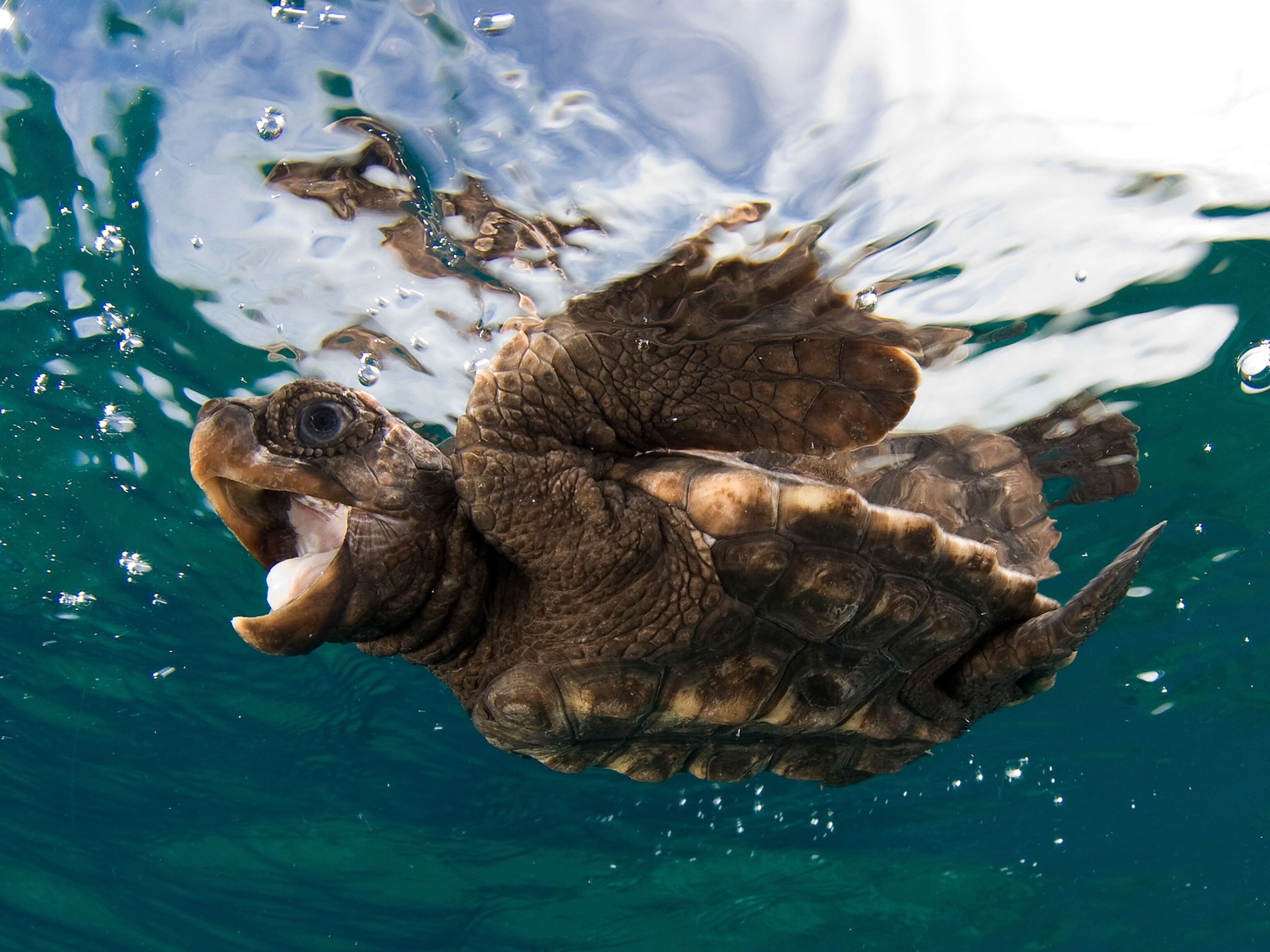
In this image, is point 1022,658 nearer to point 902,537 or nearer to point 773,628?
point 902,537

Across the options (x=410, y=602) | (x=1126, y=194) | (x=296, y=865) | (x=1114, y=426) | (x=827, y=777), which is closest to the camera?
(x=410, y=602)

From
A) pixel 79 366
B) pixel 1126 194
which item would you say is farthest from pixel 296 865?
pixel 1126 194

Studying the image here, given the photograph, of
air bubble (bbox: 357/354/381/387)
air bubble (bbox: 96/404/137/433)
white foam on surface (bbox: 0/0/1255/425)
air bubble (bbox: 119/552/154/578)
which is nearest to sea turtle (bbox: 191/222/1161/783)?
white foam on surface (bbox: 0/0/1255/425)

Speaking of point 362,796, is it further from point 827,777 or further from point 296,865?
point 827,777

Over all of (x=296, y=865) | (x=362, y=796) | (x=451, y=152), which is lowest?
(x=296, y=865)

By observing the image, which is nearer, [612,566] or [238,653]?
[612,566]

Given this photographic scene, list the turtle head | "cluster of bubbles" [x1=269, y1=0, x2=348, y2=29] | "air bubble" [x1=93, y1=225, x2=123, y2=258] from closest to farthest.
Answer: "cluster of bubbles" [x1=269, y1=0, x2=348, y2=29] → the turtle head → "air bubble" [x1=93, y1=225, x2=123, y2=258]

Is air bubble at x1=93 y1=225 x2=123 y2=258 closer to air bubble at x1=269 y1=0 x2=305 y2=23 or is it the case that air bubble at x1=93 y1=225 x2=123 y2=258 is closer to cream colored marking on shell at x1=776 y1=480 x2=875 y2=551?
air bubble at x1=269 y1=0 x2=305 y2=23
